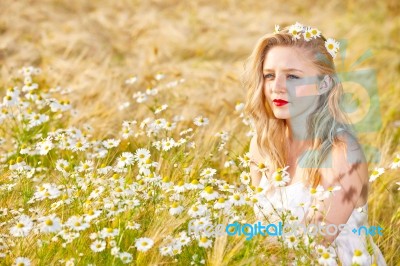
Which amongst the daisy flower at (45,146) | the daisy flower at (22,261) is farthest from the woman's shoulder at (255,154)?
the daisy flower at (22,261)

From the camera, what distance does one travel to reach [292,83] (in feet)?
10.3

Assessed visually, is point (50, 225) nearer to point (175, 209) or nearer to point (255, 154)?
point (175, 209)

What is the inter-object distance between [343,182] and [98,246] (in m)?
1.15

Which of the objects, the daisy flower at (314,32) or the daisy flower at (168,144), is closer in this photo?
the daisy flower at (314,32)

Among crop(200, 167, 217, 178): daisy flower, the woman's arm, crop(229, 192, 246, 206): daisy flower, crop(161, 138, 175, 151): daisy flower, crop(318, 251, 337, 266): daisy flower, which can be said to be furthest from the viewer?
crop(161, 138, 175, 151): daisy flower

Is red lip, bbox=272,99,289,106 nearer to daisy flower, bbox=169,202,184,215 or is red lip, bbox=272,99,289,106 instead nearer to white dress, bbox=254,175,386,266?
white dress, bbox=254,175,386,266

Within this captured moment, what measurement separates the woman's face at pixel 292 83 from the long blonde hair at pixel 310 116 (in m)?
0.04

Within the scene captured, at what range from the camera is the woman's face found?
10.3ft

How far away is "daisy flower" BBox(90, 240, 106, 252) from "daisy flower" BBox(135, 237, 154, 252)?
0.44 ft

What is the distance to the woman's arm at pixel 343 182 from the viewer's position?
2.92 metres

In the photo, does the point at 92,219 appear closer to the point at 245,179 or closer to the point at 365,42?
the point at 245,179

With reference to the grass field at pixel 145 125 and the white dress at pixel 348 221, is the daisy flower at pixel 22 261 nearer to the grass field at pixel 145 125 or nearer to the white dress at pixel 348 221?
the grass field at pixel 145 125

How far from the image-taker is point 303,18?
941 centimetres

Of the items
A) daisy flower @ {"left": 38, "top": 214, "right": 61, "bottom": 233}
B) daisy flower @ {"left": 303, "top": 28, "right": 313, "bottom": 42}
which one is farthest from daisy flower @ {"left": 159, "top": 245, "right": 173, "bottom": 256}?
daisy flower @ {"left": 303, "top": 28, "right": 313, "bottom": 42}
